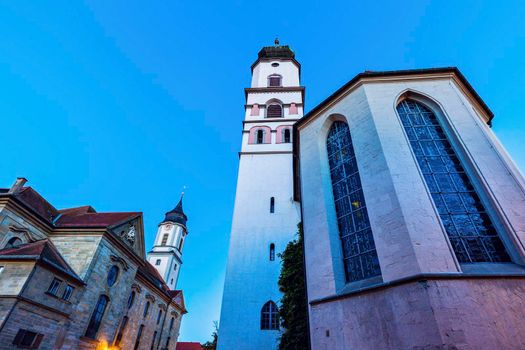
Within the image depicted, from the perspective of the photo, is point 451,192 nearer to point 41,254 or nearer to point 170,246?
point 41,254

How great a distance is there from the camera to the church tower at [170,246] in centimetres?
3949

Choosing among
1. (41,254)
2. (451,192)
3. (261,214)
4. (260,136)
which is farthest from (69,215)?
(451,192)

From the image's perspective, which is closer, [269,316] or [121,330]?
[269,316]

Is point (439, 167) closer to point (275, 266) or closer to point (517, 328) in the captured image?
point (517, 328)

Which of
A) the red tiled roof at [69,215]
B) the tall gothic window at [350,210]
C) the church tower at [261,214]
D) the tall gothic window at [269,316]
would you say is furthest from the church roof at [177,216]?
the tall gothic window at [350,210]

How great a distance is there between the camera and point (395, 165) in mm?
6539

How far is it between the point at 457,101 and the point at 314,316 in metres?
7.35

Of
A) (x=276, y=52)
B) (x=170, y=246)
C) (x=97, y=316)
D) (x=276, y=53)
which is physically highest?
(x=276, y=52)

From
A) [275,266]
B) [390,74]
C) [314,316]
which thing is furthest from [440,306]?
[275,266]

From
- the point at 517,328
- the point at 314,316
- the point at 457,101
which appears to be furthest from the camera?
the point at 457,101

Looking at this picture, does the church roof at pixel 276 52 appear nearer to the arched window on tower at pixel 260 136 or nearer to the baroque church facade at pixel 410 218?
the arched window on tower at pixel 260 136

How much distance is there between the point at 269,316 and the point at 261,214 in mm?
6106

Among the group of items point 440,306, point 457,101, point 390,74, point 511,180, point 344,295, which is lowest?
point 440,306

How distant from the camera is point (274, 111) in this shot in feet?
80.9
